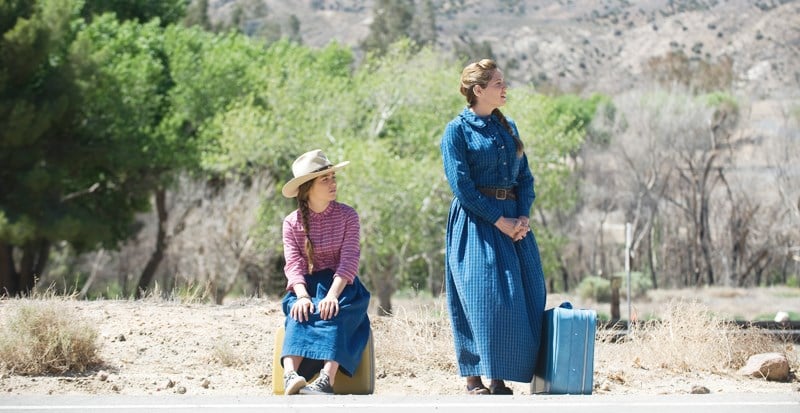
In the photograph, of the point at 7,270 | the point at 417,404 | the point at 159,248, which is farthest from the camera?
the point at 159,248

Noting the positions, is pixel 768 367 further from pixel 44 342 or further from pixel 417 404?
pixel 44 342

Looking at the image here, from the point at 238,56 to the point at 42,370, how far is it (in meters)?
35.0

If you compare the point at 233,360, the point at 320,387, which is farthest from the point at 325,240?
the point at 233,360

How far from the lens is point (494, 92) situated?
754 centimetres

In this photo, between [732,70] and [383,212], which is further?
[732,70]

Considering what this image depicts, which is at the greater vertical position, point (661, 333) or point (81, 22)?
point (81, 22)

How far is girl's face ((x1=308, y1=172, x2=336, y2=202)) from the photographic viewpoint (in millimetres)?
7469

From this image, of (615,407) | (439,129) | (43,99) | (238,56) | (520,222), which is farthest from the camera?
(238,56)

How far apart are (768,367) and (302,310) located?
12.6ft

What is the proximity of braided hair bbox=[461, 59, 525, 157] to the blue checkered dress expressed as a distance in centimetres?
4

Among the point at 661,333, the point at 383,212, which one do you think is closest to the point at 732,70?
the point at 383,212

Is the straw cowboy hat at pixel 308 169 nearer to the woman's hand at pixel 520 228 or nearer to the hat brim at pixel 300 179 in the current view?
the hat brim at pixel 300 179

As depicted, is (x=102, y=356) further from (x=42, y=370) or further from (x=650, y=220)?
(x=650, y=220)

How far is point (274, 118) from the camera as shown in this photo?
37531 millimetres
